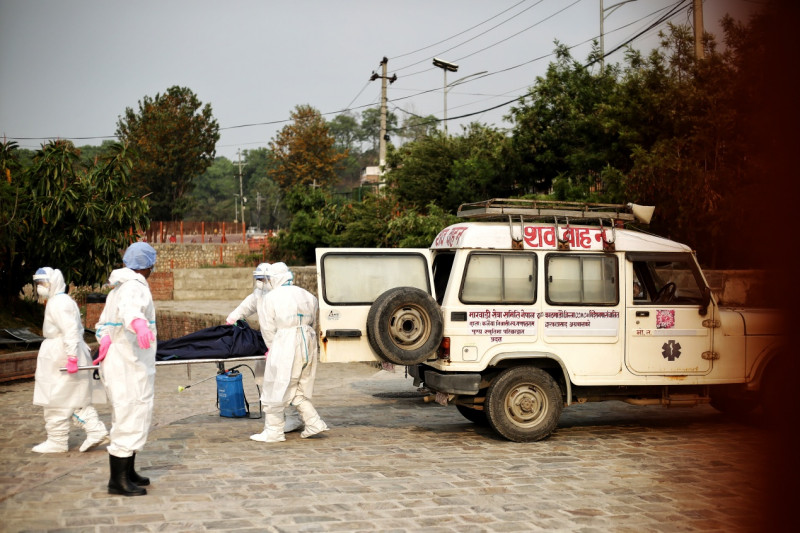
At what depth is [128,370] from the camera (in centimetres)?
701

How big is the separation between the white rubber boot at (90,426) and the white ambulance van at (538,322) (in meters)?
2.52

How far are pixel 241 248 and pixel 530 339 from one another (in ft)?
106

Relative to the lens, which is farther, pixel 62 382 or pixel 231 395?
pixel 231 395

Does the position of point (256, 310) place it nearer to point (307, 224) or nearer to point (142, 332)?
point (142, 332)

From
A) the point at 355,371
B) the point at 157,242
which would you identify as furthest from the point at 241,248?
the point at 355,371

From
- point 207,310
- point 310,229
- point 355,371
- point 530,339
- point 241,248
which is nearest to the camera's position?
point 530,339

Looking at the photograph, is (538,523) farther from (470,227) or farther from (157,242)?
(157,242)

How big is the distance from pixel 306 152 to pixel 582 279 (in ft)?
151

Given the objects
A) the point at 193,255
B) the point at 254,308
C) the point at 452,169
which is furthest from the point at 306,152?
the point at 254,308

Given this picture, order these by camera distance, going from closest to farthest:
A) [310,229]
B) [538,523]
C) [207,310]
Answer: [538,523] → [207,310] → [310,229]

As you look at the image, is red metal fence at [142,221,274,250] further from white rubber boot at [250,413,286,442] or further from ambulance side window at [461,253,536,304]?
ambulance side window at [461,253,536,304]

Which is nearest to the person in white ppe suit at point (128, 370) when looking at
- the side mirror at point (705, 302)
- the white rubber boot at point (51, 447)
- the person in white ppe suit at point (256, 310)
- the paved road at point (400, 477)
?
the paved road at point (400, 477)

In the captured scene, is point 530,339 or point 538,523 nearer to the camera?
point 538,523

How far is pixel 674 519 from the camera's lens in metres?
6.16
